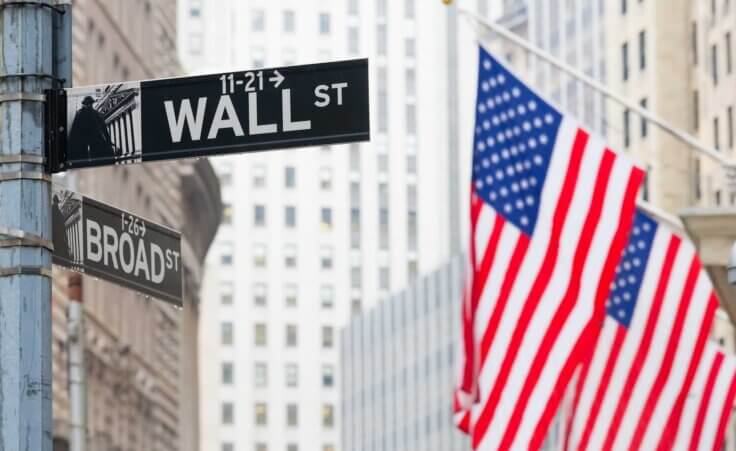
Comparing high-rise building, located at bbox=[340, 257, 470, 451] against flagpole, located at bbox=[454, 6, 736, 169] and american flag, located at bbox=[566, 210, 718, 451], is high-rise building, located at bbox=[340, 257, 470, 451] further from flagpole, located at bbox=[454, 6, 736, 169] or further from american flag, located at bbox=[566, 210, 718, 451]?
american flag, located at bbox=[566, 210, 718, 451]

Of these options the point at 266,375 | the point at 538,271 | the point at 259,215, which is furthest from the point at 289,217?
the point at 538,271

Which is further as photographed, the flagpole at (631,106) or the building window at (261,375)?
the building window at (261,375)

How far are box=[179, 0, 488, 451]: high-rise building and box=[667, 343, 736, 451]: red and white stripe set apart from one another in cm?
13404

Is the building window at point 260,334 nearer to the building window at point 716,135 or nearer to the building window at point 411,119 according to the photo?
the building window at point 411,119

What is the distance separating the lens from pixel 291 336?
17050 cm

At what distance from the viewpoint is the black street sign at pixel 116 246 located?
884 cm

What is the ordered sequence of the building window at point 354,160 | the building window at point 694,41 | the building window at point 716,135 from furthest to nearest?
the building window at point 354,160, the building window at point 694,41, the building window at point 716,135

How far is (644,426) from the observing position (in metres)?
30.3

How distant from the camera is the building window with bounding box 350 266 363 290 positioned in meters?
172

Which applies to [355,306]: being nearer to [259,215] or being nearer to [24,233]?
[259,215]

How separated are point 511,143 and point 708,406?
4.90 metres

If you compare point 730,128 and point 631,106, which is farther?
point 730,128

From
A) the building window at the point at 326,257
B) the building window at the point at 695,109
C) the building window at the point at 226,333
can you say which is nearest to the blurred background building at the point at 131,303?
the building window at the point at 695,109

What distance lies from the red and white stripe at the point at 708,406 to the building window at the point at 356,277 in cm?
13913
